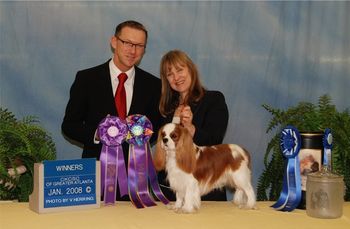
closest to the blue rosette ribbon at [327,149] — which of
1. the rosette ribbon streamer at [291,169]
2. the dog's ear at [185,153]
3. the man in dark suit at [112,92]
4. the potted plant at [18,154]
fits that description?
the rosette ribbon streamer at [291,169]

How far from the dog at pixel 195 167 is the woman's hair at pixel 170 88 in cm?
53

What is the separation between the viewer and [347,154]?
2.67 m

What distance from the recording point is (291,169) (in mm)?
2047

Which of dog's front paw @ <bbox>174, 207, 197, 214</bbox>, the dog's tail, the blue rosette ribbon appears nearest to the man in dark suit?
the dog's tail

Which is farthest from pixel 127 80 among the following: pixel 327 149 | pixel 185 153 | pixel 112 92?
pixel 327 149

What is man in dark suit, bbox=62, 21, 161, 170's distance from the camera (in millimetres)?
2645

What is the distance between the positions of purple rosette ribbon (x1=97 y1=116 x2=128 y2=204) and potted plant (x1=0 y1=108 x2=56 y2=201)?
591mm

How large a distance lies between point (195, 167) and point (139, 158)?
13.1 inches

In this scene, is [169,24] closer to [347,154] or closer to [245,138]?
[245,138]

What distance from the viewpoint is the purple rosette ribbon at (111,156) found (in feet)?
7.02

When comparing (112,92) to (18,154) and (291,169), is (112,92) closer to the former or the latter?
(18,154)

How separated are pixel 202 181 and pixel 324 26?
2217 mm

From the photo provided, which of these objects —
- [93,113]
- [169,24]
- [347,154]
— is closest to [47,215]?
[93,113]

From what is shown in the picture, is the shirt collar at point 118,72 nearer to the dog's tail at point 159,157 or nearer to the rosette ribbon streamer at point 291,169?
the dog's tail at point 159,157
